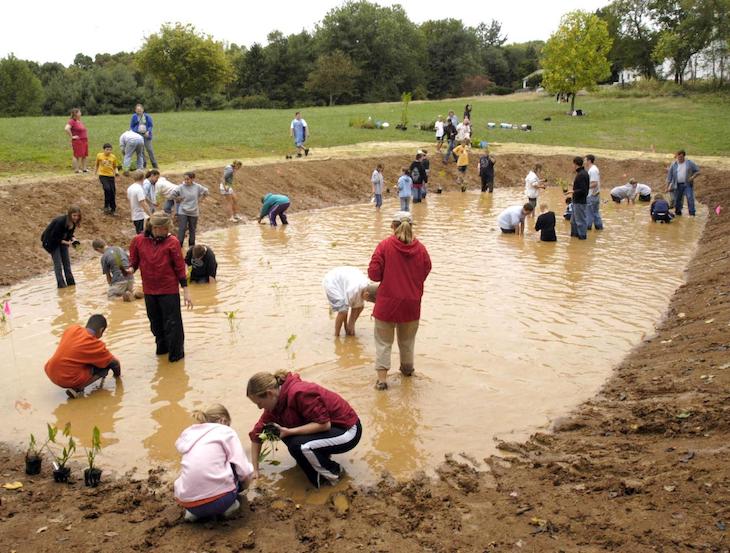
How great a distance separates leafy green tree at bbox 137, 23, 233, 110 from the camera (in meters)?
65.3

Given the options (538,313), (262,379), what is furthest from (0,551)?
(538,313)

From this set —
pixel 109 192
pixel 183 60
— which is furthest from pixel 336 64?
pixel 109 192

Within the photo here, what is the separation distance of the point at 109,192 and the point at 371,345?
10462 millimetres

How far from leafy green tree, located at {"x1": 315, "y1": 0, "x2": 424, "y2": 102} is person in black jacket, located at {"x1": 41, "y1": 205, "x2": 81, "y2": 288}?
70.3 metres

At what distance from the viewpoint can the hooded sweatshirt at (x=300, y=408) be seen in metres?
5.74

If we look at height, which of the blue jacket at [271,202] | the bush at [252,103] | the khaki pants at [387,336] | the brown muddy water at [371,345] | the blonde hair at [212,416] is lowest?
the brown muddy water at [371,345]

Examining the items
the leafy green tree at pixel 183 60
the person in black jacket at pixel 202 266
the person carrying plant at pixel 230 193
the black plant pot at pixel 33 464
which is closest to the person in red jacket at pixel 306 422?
the black plant pot at pixel 33 464

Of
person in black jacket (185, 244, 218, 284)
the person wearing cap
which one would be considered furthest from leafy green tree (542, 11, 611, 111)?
the person wearing cap

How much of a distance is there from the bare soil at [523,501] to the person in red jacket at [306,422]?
38 cm

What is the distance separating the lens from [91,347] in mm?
8000

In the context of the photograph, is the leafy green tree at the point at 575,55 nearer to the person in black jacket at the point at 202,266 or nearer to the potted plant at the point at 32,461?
the person in black jacket at the point at 202,266

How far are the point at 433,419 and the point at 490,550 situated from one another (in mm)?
2626

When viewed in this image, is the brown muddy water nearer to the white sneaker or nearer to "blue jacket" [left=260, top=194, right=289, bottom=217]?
the white sneaker

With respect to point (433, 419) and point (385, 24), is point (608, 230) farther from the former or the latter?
point (385, 24)
